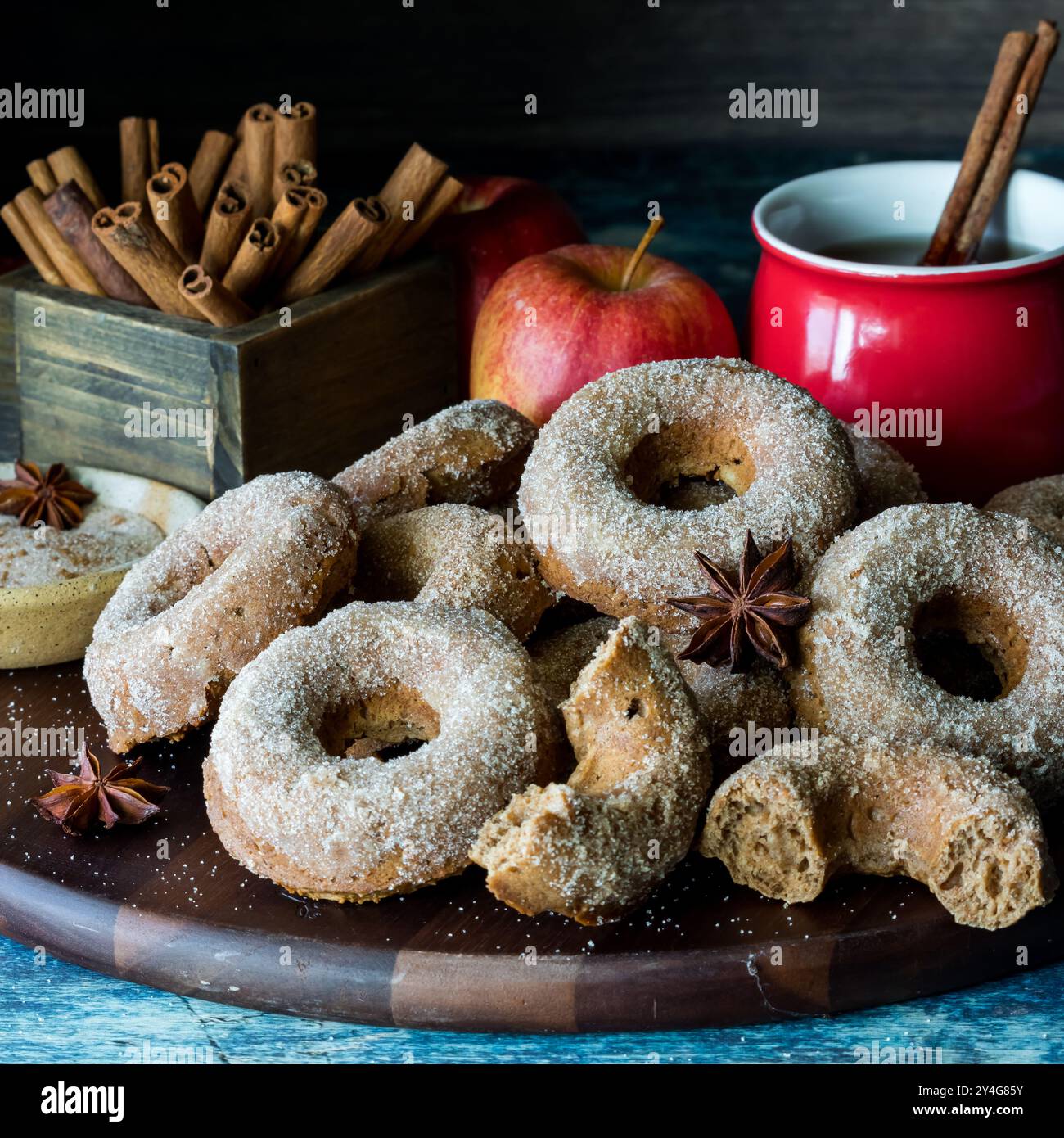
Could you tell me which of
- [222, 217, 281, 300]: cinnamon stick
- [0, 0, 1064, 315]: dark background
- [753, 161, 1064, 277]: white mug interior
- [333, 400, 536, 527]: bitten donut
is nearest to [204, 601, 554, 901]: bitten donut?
[333, 400, 536, 527]: bitten donut

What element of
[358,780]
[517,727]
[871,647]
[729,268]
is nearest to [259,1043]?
[358,780]

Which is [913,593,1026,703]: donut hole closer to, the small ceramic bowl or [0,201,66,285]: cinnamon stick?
the small ceramic bowl

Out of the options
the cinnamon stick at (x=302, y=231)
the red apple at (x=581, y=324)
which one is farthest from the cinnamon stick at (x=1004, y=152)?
the cinnamon stick at (x=302, y=231)

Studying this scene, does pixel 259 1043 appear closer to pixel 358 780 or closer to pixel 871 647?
pixel 358 780

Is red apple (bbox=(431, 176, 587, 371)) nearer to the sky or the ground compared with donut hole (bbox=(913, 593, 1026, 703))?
nearer to the sky

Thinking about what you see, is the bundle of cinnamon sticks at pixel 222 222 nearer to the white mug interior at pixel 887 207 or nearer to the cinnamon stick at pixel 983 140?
the white mug interior at pixel 887 207

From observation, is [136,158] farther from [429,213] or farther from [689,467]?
[689,467]

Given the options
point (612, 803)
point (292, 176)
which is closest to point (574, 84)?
point (292, 176)
